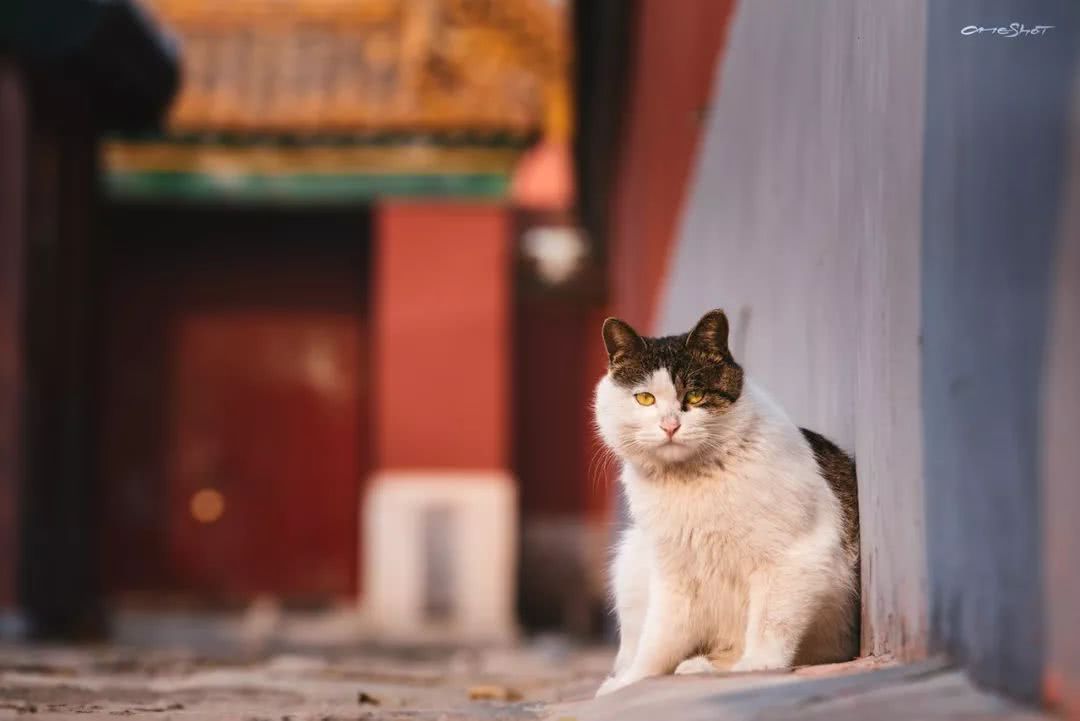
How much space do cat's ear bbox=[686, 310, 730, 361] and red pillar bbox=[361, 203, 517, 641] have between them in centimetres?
680

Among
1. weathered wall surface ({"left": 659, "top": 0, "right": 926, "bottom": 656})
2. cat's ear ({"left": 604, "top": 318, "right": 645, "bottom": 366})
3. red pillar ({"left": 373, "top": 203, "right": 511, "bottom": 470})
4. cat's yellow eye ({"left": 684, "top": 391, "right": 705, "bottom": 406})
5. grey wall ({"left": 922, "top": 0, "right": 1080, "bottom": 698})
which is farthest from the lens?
red pillar ({"left": 373, "top": 203, "right": 511, "bottom": 470})

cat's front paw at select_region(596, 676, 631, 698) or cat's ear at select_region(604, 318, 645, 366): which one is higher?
cat's ear at select_region(604, 318, 645, 366)

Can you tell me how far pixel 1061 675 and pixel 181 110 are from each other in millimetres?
8357

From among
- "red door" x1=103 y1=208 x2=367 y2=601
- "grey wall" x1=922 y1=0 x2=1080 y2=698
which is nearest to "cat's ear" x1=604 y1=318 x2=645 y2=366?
"grey wall" x1=922 y1=0 x2=1080 y2=698

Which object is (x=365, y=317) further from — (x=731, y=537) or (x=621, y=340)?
(x=731, y=537)

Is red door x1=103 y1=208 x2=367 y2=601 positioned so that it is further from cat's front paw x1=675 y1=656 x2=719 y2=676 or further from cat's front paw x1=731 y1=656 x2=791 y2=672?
cat's front paw x1=731 y1=656 x2=791 y2=672

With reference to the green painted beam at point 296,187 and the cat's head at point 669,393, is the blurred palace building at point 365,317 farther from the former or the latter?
the cat's head at point 669,393

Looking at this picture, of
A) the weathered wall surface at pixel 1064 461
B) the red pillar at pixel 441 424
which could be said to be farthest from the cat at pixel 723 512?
the red pillar at pixel 441 424

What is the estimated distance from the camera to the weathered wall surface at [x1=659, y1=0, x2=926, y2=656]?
1.84 m

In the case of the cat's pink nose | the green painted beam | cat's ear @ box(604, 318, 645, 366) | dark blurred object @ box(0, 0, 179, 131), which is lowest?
the cat's pink nose

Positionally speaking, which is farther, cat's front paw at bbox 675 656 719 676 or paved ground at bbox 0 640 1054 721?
cat's front paw at bbox 675 656 719 676

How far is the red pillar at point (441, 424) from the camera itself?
29.4 ft

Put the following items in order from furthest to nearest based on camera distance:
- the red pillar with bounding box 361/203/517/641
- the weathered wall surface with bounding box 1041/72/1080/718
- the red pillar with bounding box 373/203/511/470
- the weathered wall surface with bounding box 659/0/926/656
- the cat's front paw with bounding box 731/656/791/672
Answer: the red pillar with bounding box 373/203/511/470
the red pillar with bounding box 361/203/517/641
the cat's front paw with bounding box 731/656/791/672
the weathered wall surface with bounding box 659/0/926/656
the weathered wall surface with bounding box 1041/72/1080/718

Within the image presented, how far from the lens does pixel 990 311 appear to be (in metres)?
1.64
